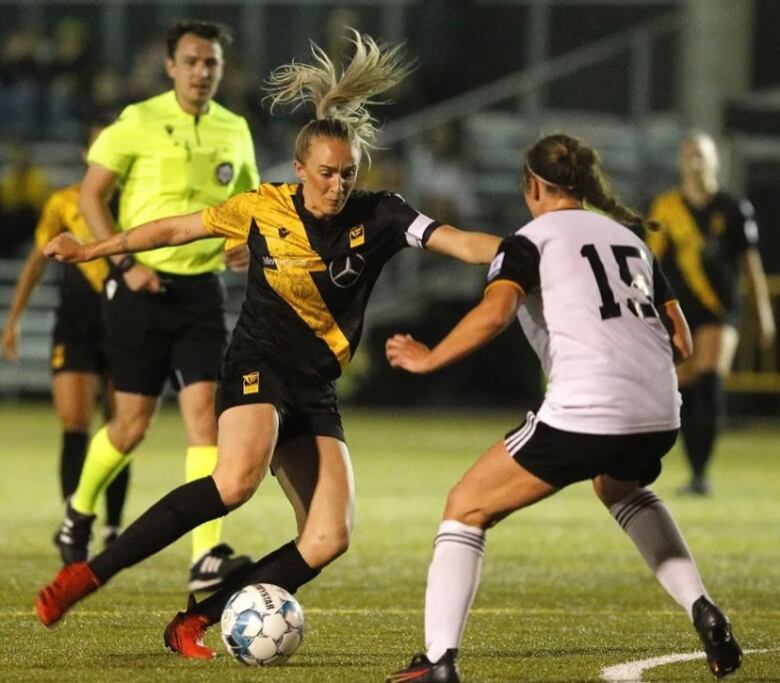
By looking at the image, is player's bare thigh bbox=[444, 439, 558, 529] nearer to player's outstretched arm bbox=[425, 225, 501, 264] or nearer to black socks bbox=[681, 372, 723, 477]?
player's outstretched arm bbox=[425, 225, 501, 264]

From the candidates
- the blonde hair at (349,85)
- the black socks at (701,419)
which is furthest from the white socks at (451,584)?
the black socks at (701,419)

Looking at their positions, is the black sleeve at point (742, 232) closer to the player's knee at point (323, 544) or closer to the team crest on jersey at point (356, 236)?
the team crest on jersey at point (356, 236)

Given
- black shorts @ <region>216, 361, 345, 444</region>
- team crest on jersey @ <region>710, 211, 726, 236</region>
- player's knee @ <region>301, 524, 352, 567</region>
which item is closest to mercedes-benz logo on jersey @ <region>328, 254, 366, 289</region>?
black shorts @ <region>216, 361, 345, 444</region>

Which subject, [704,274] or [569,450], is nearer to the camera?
[569,450]

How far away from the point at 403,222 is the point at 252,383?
2.43 ft

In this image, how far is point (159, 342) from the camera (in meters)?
8.07

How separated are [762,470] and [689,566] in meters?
8.80

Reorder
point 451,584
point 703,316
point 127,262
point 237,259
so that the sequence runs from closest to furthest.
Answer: point 451,584 → point 237,259 → point 127,262 → point 703,316

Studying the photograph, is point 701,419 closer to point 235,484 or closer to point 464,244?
point 464,244

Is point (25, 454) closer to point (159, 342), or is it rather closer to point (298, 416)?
point (159, 342)

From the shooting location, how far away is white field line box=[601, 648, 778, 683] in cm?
583

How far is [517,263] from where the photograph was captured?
5.55 m

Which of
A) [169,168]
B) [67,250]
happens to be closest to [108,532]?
[169,168]

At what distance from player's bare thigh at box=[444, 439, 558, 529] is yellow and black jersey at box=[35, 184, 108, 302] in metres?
4.08
